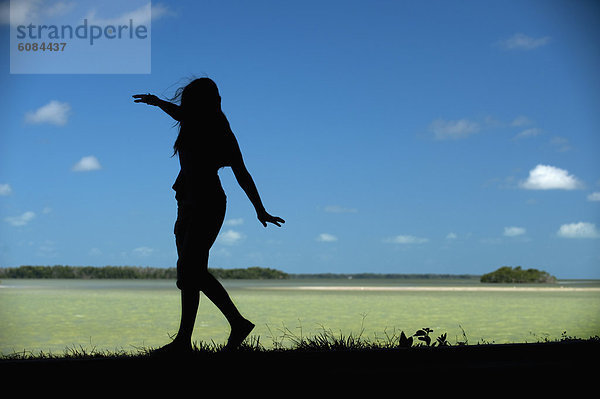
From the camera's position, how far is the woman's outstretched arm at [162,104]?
3.61m

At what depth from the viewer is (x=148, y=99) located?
143 inches

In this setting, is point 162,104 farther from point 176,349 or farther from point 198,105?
point 176,349

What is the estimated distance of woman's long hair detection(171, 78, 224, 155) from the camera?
368cm

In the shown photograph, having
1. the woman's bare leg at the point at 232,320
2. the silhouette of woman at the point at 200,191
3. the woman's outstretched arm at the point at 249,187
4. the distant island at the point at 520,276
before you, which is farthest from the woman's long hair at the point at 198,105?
the distant island at the point at 520,276

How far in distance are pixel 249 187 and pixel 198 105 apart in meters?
0.59

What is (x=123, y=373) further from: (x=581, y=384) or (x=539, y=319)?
(x=539, y=319)

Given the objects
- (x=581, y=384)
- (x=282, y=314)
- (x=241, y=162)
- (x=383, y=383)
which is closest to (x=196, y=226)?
(x=241, y=162)

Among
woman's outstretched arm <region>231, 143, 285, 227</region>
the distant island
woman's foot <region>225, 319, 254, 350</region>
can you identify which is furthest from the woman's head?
the distant island

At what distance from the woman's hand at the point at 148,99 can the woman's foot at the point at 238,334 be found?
4.70 ft

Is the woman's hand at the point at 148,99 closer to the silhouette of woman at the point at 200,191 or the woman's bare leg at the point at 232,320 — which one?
the silhouette of woman at the point at 200,191

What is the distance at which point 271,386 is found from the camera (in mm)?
2637

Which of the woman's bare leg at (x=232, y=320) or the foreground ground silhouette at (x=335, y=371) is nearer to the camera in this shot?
the foreground ground silhouette at (x=335, y=371)

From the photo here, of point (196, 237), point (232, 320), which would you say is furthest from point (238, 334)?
point (196, 237)

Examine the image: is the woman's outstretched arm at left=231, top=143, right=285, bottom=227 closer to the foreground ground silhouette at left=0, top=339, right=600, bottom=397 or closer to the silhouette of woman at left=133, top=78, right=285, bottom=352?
the silhouette of woman at left=133, top=78, right=285, bottom=352
